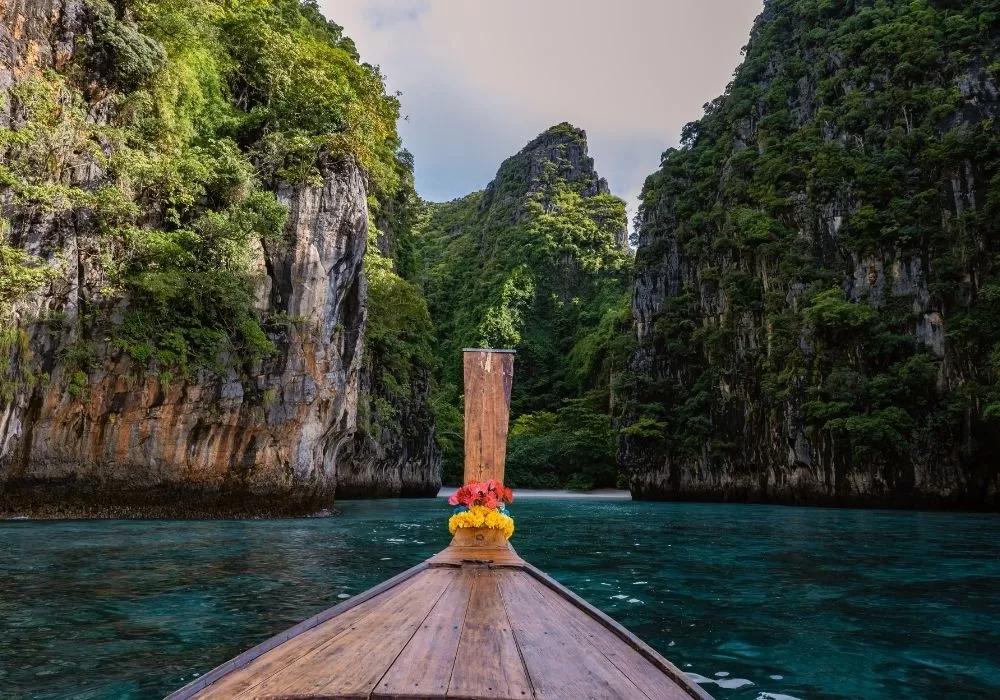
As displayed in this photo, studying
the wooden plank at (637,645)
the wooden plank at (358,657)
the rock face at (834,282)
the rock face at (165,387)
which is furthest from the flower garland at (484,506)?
the rock face at (834,282)

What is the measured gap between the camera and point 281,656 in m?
2.71

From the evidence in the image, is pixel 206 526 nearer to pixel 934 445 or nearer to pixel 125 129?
pixel 125 129

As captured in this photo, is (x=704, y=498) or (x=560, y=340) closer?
(x=704, y=498)

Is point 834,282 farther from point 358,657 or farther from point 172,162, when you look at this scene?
point 358,657

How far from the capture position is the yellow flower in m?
5.19

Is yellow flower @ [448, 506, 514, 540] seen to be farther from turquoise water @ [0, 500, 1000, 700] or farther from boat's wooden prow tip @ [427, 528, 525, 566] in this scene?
turquoise water @ [0, 500, 1000, 700]

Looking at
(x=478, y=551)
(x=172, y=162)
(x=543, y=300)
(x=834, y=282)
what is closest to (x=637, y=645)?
(x=478, y=551)

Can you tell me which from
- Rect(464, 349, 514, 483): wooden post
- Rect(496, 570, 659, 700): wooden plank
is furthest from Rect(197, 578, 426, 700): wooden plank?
Rect(464, 349, 514, 483): wooden post

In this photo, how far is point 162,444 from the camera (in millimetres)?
14828

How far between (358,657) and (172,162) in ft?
52.0

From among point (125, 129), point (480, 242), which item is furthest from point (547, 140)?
point (125, 129)

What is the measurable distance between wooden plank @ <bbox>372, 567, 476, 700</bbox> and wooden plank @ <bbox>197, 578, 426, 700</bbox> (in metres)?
0.43

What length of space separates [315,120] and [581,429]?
30.5 meters

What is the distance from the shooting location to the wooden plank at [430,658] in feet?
7.21
